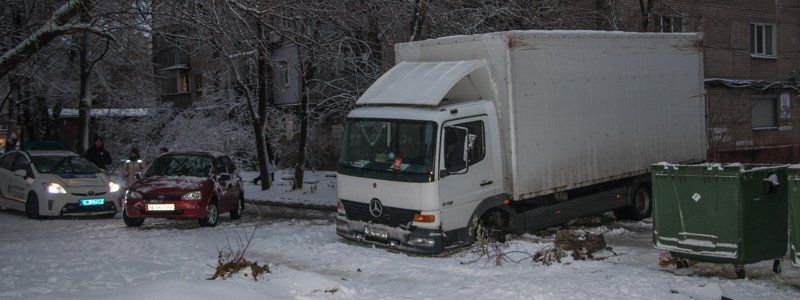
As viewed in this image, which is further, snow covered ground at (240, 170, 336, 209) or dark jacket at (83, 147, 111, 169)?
dark jacket at (83, 147, 111, 169)

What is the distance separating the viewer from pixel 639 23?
75.4 feet

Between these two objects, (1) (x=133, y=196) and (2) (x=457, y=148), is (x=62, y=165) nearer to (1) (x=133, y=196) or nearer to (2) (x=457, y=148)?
(1) (x=133, y=196)

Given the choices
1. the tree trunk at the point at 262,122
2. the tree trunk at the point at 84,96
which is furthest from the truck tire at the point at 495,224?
the tree trunk at the point at 84,96

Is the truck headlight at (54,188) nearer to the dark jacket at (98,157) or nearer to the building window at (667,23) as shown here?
the dark jacket at (98,157)

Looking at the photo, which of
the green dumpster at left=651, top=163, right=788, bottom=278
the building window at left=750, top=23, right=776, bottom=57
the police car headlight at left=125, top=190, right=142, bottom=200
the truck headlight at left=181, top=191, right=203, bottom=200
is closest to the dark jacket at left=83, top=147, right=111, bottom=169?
the police car headlight at left=125, top=190, right=142, bottom=200

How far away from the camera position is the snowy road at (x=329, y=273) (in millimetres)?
7992

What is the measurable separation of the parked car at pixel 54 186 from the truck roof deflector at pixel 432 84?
8024 millimetres

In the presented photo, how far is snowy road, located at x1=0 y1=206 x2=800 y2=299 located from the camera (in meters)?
7.99

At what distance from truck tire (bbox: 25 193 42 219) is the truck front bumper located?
8190 millimetres

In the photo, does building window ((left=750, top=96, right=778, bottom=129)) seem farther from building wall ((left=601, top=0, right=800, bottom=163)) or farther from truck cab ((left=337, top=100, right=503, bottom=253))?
truck cab ((left=337, top=100, right=503, bottom=253))

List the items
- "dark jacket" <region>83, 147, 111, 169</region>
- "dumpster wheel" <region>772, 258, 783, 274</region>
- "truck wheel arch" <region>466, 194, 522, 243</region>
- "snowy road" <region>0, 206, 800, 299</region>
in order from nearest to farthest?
"snowy road" <region>0, 206, 800, 299</region>, "dumpster wheel" <region>772, 258, 783, 274</region>, "truck wheel arch" <region>466, 194, 522, 243</region>, "dark jacket" <region>83, 147, 111, 169</region>

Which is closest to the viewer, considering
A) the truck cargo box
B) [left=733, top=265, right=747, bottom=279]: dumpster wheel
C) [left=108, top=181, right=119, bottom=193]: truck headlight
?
[left=733, top=265, right=747, bottom=279]: dumpster wheel

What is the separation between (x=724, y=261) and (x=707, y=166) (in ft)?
3.59

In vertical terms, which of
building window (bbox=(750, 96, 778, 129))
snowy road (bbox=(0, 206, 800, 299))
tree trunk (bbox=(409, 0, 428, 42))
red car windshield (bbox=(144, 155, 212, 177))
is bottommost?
snowy road (bbox=(0, 206, 800, 299))
